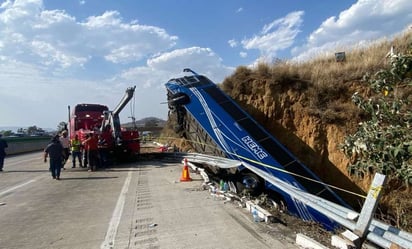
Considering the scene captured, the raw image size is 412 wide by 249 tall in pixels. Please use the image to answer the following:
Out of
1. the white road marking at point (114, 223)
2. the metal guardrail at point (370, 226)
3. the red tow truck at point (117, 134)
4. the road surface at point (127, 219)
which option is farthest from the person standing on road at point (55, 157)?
the metal guardrail at point (370, 226)

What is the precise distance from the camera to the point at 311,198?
19.6 feet

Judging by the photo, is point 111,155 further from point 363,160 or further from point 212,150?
point 363,160

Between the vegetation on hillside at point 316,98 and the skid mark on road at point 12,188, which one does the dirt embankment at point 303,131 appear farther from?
the skid mark on road at point 12,188

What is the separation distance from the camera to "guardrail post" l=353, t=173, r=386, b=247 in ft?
13.6

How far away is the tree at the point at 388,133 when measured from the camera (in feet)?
11.8

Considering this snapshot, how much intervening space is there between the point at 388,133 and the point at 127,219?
4.94 metres

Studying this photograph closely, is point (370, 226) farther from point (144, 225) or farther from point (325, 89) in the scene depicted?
point (325, 89)

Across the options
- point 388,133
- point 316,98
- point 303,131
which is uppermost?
point 316,98

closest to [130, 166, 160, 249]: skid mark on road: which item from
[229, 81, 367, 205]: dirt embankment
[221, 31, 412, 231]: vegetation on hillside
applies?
[221, 31, 412, 231]: vegetation on hillside

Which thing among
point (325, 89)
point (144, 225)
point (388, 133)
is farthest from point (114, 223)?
point (325, 89)

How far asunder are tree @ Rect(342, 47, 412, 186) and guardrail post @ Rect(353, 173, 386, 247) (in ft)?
0.52

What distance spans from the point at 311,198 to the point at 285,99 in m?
8.66

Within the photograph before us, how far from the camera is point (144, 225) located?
19.7ft

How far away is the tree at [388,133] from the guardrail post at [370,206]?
16 cm
